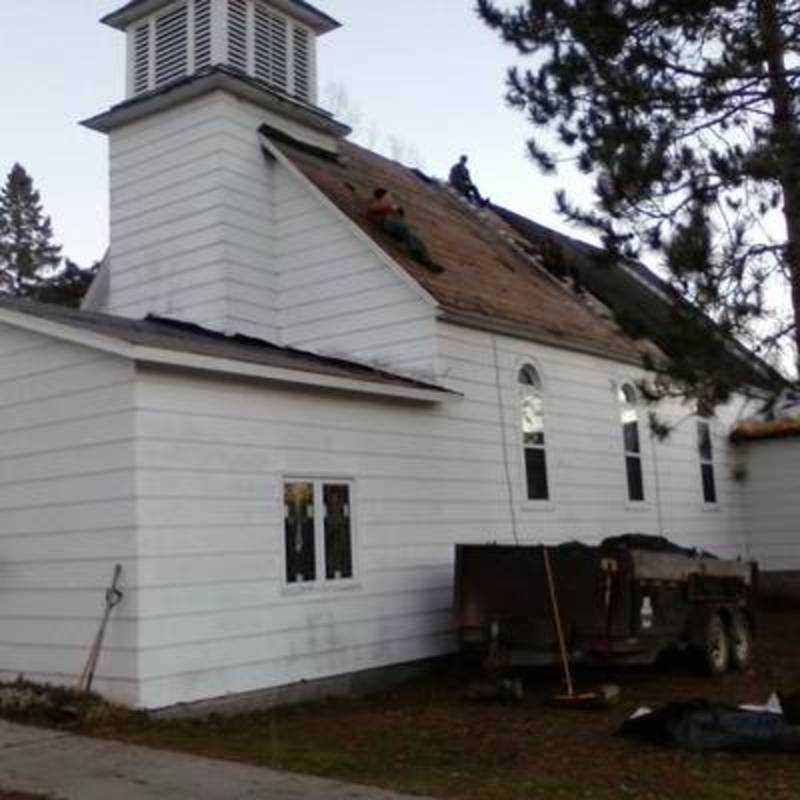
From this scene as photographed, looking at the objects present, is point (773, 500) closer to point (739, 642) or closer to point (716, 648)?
point (739, 642)

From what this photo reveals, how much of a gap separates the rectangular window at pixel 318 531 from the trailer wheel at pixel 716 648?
435 centimetres

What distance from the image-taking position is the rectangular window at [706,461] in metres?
21.3

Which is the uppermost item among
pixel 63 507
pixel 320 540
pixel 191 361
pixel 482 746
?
pixel 191 361

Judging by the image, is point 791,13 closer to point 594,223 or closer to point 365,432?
point 594,223

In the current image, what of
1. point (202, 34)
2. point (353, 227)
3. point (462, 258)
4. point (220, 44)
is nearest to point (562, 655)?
point (353, 227)

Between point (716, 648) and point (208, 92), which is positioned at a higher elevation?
point (208, 92)

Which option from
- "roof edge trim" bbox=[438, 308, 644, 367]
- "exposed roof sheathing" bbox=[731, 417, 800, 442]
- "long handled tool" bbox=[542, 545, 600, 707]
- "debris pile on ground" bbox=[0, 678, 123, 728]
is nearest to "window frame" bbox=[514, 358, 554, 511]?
"roof edge trim" bbox=[438, 308, 644, 367]

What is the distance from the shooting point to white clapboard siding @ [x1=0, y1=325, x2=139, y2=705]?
1012 centimetres

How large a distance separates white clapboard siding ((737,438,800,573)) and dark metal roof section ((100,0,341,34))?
12194 millimetres

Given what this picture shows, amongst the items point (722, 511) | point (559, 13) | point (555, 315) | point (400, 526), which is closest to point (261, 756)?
point (400, 526)

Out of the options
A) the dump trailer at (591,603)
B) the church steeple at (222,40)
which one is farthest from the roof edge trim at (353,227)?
the dump trailer at (591,603)

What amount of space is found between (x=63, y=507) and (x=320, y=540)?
9.27ft

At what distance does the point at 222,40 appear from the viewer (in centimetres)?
1611

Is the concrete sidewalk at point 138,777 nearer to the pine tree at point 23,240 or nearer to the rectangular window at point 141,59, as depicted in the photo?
the rectangular window at point 141,59
